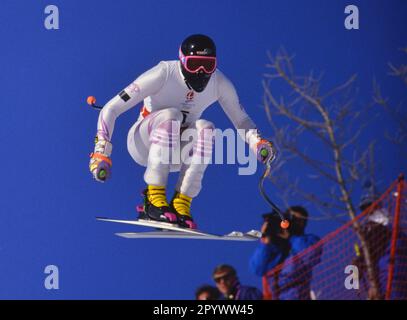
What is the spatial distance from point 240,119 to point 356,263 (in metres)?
1.11

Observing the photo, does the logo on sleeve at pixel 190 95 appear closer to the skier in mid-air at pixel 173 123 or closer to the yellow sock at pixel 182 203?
the skier in mid-air at pixel 173 123

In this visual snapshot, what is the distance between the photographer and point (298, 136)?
6.24m

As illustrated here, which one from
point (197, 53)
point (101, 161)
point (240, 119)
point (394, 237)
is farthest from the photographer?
point (394, 237)

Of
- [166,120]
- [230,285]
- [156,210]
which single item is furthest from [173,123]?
[230,285]

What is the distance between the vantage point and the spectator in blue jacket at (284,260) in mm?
6098

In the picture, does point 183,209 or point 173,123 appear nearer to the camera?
point 173,123

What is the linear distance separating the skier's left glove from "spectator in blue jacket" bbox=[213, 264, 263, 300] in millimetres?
769

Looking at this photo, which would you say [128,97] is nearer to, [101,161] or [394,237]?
[101,161]

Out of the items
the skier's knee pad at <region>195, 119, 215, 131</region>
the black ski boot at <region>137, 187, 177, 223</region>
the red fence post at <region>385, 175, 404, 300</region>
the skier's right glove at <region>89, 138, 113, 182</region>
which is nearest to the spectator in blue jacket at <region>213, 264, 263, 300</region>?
the red fence post at <region>385, 175, 404, 300</region>

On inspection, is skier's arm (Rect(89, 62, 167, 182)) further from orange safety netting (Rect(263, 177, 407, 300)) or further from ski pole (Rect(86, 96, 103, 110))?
orange safety netting (Rect(263, 177, 407, 300))

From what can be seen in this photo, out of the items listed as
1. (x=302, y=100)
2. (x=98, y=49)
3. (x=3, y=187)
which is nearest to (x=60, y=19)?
(x=98, y=49)

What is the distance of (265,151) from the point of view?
546 cm

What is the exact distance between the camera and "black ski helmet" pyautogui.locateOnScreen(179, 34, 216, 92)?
5.33 meters

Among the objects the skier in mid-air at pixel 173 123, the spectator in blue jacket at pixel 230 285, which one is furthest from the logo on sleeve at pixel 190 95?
the spectator in blue jacket at pixel 230 285
